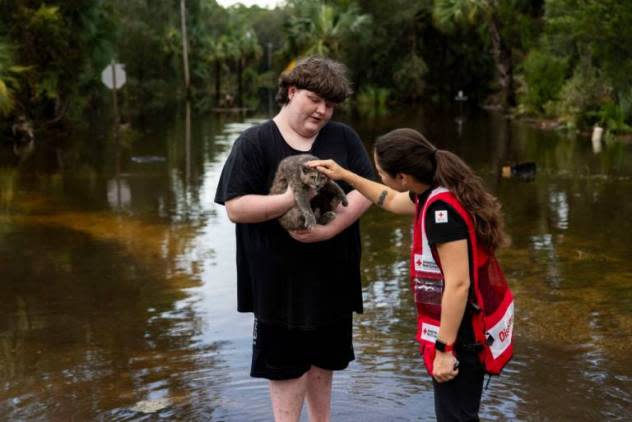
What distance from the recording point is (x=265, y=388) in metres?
5.26

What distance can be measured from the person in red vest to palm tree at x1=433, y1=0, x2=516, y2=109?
1522 inches

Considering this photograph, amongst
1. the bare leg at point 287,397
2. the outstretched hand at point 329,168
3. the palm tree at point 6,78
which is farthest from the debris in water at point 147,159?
the outstretched hand at point 329,168

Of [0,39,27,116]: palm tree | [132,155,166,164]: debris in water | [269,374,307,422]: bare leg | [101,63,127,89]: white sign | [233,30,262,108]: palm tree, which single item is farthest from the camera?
[233,30,262,108]: palm tree

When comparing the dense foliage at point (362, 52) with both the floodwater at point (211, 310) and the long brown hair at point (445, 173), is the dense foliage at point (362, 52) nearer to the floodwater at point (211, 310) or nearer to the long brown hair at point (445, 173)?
the floodwater at point (211, 310)

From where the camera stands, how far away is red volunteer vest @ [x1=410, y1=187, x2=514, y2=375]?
3.33m

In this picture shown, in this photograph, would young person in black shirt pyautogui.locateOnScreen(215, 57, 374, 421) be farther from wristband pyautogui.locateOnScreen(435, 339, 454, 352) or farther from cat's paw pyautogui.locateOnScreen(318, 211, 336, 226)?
wristband pyautogui.locateOnScreen(435, 339, 454, 352)

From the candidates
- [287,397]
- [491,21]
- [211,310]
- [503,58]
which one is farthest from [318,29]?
[287,397]

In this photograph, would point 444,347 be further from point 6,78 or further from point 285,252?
point 6,78

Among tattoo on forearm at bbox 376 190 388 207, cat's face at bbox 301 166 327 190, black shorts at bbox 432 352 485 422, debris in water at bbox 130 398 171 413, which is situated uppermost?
cat's face at bbox 301 166 327 190

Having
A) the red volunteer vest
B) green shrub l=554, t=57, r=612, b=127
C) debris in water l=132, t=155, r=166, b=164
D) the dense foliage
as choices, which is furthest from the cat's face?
green shrub l=554, t=57, r=612, b=127

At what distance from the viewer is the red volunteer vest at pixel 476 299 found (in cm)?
333

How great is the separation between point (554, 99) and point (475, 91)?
2491 cm

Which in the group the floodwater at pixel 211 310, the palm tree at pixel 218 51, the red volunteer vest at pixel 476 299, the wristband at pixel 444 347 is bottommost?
the floodwater at pixel 211 310

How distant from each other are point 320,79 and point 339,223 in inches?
23.0
